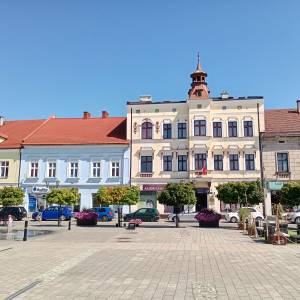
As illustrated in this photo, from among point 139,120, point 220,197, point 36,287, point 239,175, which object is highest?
point 139,120

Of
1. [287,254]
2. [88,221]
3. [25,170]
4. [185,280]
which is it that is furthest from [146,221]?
[185,280]

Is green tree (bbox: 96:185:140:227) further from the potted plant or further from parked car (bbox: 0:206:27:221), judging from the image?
parked car (bbox: 0:206:27:221)

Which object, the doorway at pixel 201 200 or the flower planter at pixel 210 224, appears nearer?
the flower planter at pixel 210 224

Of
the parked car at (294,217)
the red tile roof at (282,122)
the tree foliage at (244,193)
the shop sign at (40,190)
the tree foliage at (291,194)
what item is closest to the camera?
the tree foliage at (291,194)

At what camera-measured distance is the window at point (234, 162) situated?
3809cm

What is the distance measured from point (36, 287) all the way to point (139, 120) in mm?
32361

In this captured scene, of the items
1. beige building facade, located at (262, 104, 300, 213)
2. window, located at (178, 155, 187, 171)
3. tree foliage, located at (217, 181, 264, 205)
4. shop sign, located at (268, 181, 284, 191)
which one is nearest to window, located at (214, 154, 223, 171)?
window, located at (178, 155, 187, 171)

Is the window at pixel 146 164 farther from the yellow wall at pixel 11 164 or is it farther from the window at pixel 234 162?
the yellow wall at pixel 11 164

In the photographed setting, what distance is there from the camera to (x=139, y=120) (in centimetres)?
4016

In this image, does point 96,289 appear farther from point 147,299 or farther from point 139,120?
point 139,120

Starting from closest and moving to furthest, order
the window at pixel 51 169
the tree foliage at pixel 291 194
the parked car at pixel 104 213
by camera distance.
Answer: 1. the tree foliage at pixel 291 194
2. the parked car at pixel 104 213
3. the window at pixel 51 169

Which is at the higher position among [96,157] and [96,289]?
[96,157]

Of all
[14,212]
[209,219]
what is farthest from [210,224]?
[14,212]

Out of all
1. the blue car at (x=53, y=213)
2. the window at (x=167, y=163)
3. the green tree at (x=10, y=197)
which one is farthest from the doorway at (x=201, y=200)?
the green tree at (x=10, y=197)
